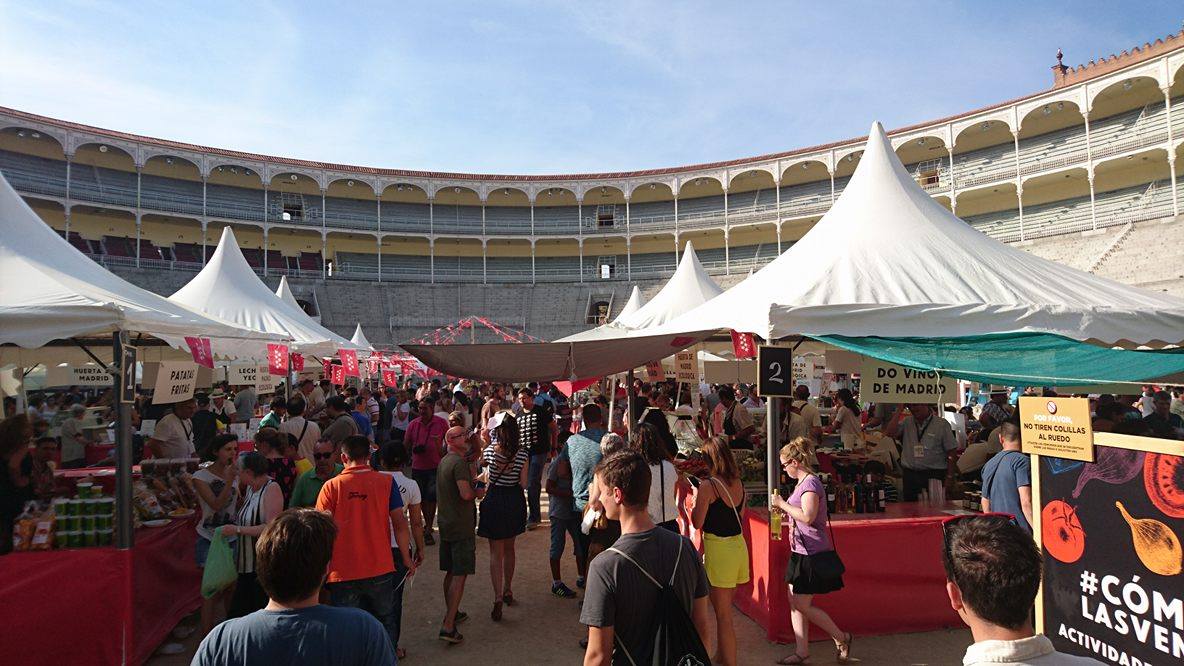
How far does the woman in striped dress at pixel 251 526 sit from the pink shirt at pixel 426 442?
3250mm

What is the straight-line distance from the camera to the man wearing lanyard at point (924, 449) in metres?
6.32

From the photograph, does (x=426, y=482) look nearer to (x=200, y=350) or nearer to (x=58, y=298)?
(x=200, y=350)

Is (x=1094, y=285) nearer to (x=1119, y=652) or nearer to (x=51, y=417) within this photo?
(x=1119, y=652)

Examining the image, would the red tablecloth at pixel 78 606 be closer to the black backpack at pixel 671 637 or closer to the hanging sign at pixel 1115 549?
the black backpack at pixel 671 637

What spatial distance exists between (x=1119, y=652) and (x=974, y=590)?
1.15 meters

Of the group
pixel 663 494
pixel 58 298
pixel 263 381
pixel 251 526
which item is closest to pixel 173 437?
pixel 58 298

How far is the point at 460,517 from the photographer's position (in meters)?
4.98

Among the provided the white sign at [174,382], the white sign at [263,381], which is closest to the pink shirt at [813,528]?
the white sign at [174,382]

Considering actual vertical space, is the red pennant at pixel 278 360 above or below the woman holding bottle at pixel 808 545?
above

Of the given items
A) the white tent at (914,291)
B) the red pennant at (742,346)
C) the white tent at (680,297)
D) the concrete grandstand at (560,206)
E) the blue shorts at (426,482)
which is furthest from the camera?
Result: the concrete grandstand at (560,206)

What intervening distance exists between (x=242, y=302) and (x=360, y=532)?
10.6 meters

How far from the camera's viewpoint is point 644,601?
2426 mm

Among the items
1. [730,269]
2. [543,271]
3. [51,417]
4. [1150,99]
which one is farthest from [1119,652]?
[543,271]

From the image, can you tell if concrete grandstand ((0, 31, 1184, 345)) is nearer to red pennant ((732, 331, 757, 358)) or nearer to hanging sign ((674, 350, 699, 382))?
hanging sign ((674, 350, 699, 382))
